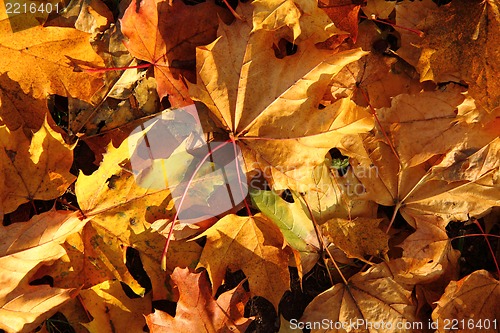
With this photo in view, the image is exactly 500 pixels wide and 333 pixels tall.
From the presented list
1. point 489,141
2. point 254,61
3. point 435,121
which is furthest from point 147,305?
point 489,141

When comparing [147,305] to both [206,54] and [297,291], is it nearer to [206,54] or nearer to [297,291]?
[297,291]

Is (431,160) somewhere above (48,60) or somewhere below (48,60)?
below

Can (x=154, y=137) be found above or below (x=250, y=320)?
above

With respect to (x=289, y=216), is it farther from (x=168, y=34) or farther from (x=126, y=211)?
(x=168, y=34)

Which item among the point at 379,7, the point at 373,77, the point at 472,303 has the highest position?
the point at 379,7

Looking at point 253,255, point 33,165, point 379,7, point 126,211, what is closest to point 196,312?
point 253,255

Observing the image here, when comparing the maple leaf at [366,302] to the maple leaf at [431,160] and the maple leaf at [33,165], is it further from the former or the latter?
the maple leaf at [33,165]

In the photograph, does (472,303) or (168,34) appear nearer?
(168,34)
